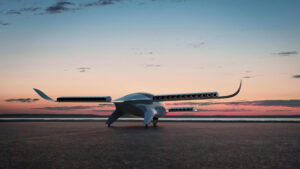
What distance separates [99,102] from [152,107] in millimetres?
5405

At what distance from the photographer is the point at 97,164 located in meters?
9.25

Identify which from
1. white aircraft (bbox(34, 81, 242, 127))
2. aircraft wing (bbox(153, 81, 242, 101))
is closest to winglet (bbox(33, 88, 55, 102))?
white aircraft (bbox(34, 81, 242, 127))

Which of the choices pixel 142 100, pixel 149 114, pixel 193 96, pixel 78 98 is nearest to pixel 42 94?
pixel 78 98

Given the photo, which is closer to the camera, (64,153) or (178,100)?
(64,153)

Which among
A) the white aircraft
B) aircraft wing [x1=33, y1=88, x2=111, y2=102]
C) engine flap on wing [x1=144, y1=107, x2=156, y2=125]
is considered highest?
aircraft wing [x1=33, y1=88, x2=111, y2=102]

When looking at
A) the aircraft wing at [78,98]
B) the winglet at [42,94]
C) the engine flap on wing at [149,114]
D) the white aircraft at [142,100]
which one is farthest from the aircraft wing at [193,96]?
the winglet at [42,94]

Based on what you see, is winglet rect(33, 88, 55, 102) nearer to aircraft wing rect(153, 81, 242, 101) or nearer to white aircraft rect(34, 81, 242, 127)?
white aircraft rect(34, 81, 242, 127)

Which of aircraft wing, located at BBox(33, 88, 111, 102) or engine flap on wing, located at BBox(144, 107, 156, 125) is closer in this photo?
aircraft wing, located at BBox(33, 88, 111, 102)

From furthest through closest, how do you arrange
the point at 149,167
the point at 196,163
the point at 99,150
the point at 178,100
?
the point at 178,100, the point at 99,150, the point at 196,163, the point at 149,167

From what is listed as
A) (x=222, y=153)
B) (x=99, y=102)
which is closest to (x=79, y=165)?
(x=222, y=153)

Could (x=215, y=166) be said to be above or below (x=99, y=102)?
below

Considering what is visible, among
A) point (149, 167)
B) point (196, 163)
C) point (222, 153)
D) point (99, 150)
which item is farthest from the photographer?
point (99, 150)

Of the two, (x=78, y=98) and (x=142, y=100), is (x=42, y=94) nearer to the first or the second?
(x=78, y=98)

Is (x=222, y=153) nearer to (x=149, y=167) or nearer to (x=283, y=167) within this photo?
(x=283, y=167)
